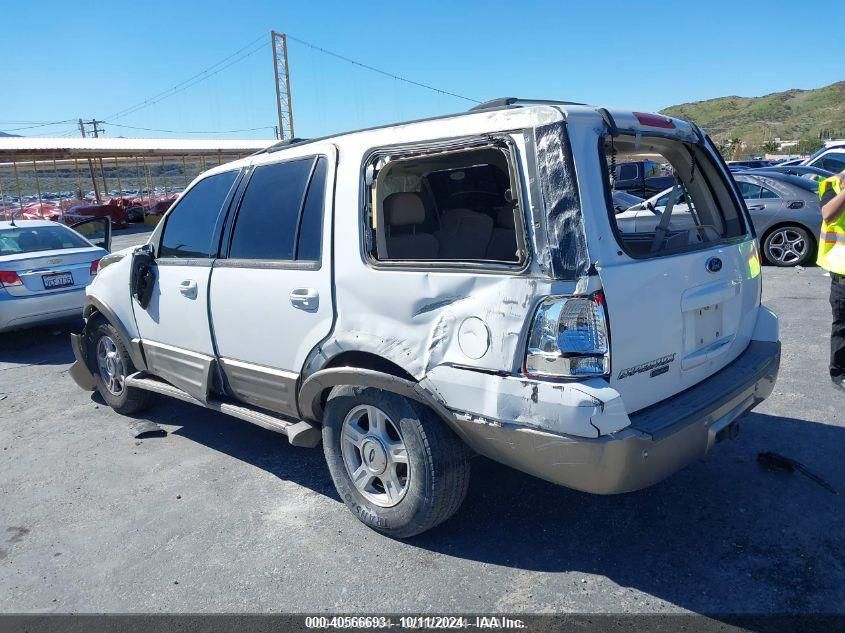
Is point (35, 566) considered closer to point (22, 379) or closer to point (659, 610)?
point (659, 610)

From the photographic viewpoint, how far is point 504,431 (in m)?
2.51

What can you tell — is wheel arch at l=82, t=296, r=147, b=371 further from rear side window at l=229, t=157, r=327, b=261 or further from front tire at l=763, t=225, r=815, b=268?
front tire at l=763, t=225, r=815, b=268

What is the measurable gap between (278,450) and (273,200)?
1.76 meters

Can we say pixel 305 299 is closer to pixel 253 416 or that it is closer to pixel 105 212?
pixel 253 416

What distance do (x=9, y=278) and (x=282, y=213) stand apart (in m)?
5.25

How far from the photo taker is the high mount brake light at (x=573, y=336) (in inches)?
93.6

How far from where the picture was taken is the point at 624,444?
7.72ft

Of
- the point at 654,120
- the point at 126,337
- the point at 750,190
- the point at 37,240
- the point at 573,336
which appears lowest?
the point at 126,337

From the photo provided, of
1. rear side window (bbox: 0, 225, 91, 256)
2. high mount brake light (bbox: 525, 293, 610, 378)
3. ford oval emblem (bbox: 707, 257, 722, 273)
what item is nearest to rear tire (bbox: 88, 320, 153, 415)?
rear side window (bbox: 0, 225, 91, 256)

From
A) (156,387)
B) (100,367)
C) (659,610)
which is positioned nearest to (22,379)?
(100,367)

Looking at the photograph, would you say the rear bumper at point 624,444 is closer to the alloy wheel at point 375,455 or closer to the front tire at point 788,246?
the alloy wheel at point 375,455

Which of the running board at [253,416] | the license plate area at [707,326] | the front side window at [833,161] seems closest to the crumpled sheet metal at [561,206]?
the license plate area at [707,326]

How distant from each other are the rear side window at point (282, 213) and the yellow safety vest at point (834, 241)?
3867 mm

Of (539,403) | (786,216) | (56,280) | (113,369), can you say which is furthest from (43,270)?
(786,216)
